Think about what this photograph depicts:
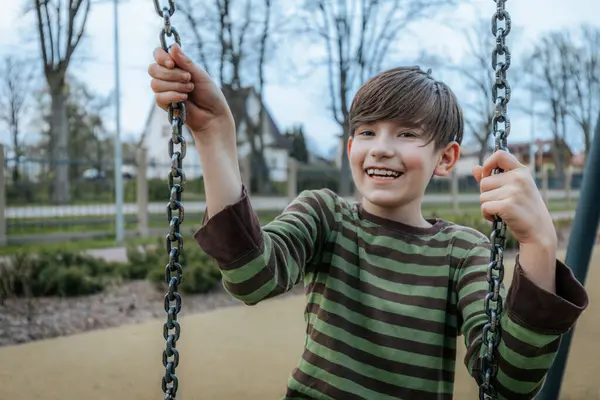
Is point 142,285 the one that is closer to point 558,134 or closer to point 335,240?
point 335,240

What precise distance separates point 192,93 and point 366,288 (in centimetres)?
51

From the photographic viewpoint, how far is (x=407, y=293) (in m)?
1.12

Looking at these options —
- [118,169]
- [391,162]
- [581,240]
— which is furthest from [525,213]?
[118,169]

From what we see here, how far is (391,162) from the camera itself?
3.73 ft

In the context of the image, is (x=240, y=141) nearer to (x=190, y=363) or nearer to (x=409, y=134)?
(x=190, y=363)

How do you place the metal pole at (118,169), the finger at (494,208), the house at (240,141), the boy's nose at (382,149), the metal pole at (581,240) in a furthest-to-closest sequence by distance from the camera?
the house at (240,141)
the metal pole at (118,169)
the metal pole at (581,240)
the boy's nose at (382,149)
the finger at (494,208)

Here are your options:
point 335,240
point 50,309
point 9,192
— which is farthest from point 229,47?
point 335,240

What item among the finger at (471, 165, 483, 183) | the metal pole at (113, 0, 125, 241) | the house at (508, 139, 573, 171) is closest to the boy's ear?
the finger at (471, 165, 483, 183)

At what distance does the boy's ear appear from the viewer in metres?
1.22

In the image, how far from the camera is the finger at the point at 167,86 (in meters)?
0.94

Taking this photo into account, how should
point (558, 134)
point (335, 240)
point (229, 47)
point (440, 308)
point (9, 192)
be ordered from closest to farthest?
point (440, 308) → point (335, 240) → point (9, 192) → point (229, 47) → point (558, 134)

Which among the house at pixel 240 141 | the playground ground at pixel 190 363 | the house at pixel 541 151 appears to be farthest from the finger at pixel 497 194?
the house at pixel 541 151

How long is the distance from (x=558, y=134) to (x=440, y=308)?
43.0 feet

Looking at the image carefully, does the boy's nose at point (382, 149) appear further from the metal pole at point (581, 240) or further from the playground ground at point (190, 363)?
the playground ground at point (190, 363)
